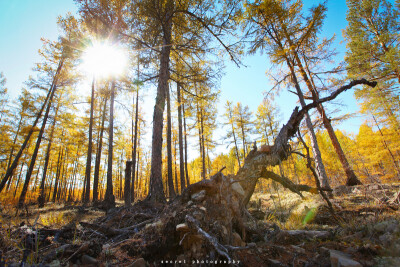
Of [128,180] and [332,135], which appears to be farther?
[332,135]

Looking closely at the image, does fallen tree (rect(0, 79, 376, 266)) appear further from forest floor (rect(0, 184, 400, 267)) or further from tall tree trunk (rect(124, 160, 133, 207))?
tall tree trunk (rect(124, 160, 133, 207))

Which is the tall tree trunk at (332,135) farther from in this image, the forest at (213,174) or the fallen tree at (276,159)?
the fallen tree at (276,159)

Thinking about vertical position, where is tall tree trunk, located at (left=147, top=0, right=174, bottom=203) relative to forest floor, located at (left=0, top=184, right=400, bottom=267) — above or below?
above

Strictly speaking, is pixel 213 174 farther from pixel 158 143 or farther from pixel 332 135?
pixel 332 135

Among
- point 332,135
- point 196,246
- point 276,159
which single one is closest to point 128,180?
point 196,246

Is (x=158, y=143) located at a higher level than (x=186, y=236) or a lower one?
higher

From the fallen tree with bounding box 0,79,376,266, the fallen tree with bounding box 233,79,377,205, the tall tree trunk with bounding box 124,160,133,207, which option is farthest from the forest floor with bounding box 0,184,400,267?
the tall tree trunk with bounding box 124,160,133,207

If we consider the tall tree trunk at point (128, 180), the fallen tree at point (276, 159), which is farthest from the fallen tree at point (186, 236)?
the tall tree trunk at point (128, 180)

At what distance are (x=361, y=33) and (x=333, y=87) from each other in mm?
5771

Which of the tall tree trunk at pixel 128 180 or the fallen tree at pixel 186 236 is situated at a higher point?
the tall tree trunk at pixel 128 180

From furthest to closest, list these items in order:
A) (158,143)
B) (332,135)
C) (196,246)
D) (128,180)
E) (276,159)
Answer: (332,135), (158,143), (128,180), (276,159), (196,246)

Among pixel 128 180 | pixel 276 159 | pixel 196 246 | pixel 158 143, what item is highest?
pixel 158 143

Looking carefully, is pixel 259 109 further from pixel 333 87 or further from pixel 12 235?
pixel 12 235

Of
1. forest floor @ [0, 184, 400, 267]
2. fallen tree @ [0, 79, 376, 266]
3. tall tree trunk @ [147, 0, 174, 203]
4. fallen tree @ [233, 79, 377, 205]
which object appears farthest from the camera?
tall tree trunk @ [147, 0, 174, 203]
